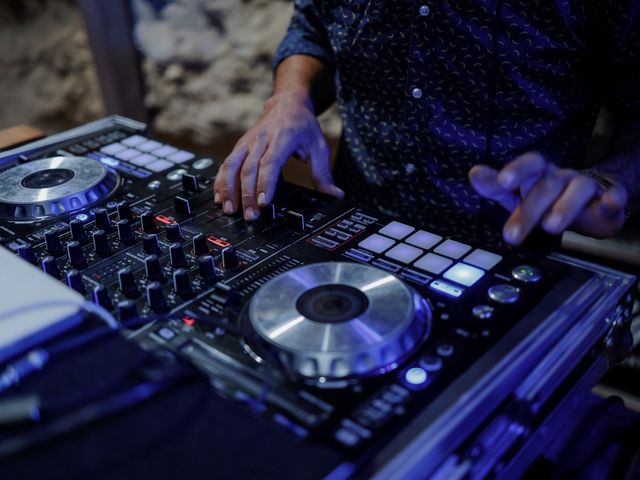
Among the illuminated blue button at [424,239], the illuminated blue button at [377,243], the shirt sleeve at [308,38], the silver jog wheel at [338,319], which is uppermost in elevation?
the shirt sleeve at [308,38]

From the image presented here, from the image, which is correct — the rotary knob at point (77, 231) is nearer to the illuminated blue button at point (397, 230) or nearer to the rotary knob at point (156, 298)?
the rotary knob at point (156, 298)

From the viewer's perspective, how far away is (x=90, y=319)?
54 cm

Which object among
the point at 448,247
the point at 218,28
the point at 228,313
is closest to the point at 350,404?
the point at 228,313

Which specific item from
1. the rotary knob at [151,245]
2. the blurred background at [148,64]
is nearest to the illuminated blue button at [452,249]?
the rotary knob at [151,245]

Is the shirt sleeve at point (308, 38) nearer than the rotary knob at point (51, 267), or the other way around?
the rotary knob at point (51, 267)

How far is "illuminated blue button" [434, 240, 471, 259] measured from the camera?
714 millimetres

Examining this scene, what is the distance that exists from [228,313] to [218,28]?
1902 millimetres

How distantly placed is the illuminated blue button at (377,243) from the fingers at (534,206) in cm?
14

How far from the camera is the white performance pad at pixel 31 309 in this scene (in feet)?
1.63

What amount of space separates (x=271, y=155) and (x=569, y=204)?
1.56 feet

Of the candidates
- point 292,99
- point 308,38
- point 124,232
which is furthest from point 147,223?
point 308,38

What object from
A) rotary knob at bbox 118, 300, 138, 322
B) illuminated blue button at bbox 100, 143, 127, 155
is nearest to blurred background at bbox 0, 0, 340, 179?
illuminated blue button at bbox 100, 143, 127, 155

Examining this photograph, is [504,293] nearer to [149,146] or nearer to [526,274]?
[526,274]

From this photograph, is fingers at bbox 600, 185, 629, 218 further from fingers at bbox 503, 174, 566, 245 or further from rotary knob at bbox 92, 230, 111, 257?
rotary knob at bbox 92, 230, 111, 257
